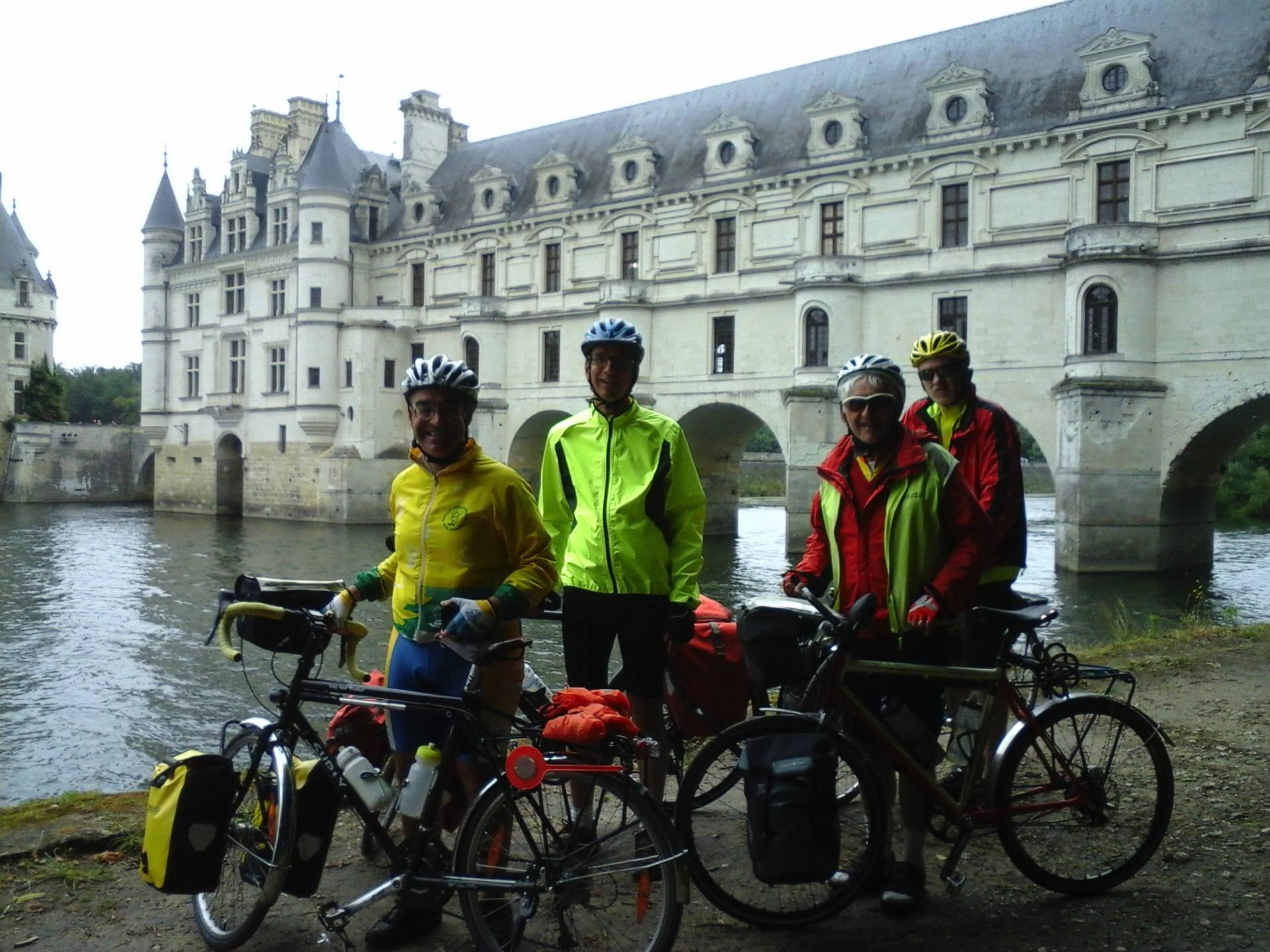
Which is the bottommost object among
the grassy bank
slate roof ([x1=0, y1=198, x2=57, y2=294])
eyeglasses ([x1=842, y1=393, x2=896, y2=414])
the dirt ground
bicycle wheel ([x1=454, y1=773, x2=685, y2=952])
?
the dirt ground

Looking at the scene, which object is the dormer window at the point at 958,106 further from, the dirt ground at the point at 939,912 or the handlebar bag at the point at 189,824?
the handlebar bag at the point at 189,824

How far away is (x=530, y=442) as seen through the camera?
3550 centimetres

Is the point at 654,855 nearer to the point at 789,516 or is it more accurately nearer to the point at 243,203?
the point at 789,516

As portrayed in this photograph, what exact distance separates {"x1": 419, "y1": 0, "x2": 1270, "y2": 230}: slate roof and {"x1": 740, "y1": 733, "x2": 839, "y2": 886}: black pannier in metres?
23.2

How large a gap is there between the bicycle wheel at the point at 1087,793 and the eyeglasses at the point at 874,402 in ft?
3.89

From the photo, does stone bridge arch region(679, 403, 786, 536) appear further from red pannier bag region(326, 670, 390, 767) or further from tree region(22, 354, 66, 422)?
tree region(22, 354, 66, 422)

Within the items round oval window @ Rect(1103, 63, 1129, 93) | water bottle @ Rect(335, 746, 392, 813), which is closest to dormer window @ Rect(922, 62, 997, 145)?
round oval window @ Rect(1103, 63, 1129, 93)

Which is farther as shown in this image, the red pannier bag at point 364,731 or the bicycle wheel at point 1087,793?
the red pannier bag at point 364,731

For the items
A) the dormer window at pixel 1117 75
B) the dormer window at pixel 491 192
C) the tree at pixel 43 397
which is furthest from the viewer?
the tree at pixel 43 397

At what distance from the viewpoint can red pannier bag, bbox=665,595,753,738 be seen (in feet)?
15.7

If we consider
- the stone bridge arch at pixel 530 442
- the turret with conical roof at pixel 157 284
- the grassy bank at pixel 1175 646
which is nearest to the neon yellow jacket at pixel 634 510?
the grassy bank at pixel 1175 646

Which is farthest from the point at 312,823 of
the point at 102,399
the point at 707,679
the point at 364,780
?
the point at 102,399

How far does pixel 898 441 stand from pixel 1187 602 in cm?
1504

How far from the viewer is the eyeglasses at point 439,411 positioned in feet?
12.9
